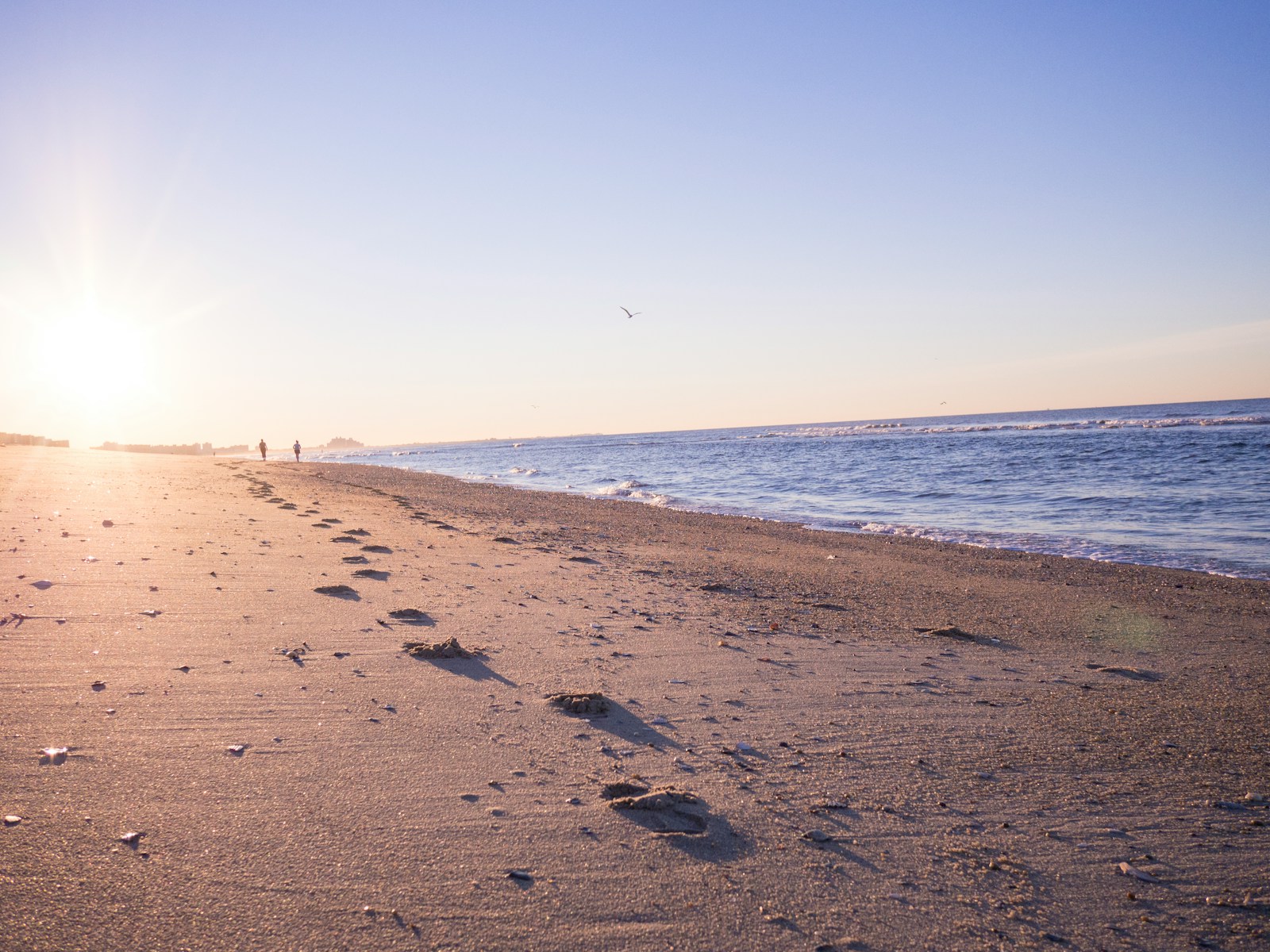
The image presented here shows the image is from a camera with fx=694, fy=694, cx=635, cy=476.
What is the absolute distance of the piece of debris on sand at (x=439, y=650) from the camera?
17.3 ft

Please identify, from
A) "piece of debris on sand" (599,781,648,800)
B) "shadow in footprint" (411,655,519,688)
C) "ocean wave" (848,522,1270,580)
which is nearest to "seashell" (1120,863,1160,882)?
"piece of debris on sand" (599,781,648,800)

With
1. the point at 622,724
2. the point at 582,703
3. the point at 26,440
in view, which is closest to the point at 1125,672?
the point at 622,724

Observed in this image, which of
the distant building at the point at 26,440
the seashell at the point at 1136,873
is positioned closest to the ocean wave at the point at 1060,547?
the seashell at the point at 1136,873

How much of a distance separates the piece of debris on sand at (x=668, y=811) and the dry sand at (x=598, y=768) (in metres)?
0.02

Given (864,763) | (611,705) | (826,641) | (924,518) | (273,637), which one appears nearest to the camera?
(864,763)

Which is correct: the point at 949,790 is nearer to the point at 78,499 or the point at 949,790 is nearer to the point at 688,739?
the point at 688,739

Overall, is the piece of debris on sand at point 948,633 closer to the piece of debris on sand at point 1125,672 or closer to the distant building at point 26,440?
the piece of debris on sand at point 1125,672

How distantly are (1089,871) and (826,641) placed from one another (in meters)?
3.46

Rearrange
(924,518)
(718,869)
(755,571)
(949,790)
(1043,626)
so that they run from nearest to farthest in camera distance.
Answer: (718,869)
(949,790)
(1043,626)
(755,571)
(924,518)

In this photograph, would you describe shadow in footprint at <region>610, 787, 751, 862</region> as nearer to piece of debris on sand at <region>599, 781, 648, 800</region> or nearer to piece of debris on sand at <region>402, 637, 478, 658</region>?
piece of debris on sand at <region>599, 781, 648, 800</region>

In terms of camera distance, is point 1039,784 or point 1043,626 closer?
point 1039,784

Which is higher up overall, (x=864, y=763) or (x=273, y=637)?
(x=273, y=637)

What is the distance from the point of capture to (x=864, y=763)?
158 inches

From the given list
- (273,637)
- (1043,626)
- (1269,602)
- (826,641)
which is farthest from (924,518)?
(273,637)
